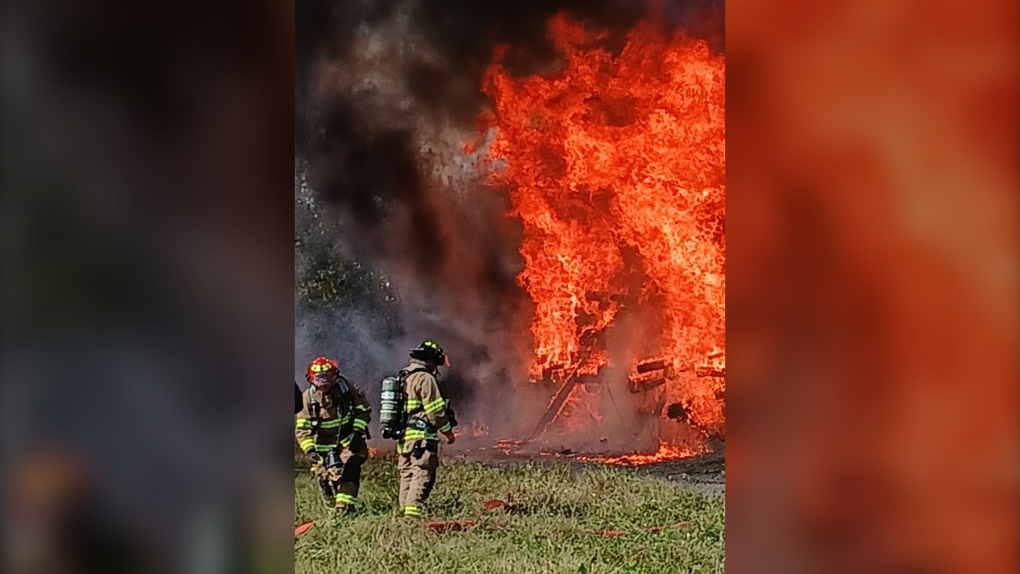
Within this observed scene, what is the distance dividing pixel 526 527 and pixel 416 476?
0.56m

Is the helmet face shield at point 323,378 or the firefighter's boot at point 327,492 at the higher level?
the helmet face shield at point 323,378

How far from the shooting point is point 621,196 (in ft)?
12.9

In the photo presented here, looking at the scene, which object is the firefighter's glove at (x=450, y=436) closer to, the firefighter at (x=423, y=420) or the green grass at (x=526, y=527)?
the firefighter at (x=423, y=420)

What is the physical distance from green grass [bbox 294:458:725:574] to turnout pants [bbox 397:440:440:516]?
0.04 metres

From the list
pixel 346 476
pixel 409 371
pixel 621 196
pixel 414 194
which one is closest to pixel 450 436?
pixel 409 371

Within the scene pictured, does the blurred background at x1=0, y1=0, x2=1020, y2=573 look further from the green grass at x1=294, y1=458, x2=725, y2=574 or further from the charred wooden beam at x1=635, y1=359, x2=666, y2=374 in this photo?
the charred wooden beam at x1=635, y1=359, x2=666, y2=374
